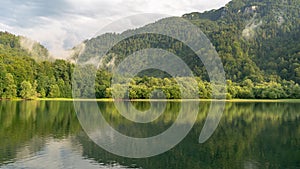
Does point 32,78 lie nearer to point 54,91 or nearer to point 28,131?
point 54,91

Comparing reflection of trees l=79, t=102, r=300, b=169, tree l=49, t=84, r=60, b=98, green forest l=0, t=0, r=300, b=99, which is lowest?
reflection of trees l=79, t=102, r=300, b=169

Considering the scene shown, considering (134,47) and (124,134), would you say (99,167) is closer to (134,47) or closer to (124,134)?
(124,134)

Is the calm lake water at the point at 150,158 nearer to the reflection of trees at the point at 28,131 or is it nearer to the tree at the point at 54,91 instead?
the reflection of trees at the point at 28,131

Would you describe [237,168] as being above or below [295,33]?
below

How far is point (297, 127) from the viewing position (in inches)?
1636

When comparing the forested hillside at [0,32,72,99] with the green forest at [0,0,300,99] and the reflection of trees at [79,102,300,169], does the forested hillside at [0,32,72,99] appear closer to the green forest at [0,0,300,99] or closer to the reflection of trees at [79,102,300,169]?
the green forest at [0,0,300,99]

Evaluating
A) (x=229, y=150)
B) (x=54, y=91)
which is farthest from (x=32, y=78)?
(x=229, y=150)

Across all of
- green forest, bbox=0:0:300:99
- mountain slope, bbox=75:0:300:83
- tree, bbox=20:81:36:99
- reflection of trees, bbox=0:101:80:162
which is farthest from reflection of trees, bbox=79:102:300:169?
mountain slope, bbox=75:0:300:83

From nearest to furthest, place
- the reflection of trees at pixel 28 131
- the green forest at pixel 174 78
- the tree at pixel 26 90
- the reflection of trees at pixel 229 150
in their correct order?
the reflection of trees at pixel 229 150
the reflection of trees at pixel 28 131
the tree at pixel 26 90
the green forest at pixel 174 78

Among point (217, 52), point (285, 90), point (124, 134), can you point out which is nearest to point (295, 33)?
point (217, 52)

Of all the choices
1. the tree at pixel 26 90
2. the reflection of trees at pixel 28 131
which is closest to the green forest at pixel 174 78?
the tree at pixel 26 90

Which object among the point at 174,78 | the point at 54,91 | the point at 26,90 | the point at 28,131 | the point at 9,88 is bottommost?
the point at 28,131

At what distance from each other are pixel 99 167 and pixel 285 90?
354ft

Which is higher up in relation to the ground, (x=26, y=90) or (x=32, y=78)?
(x=32, y=78)
